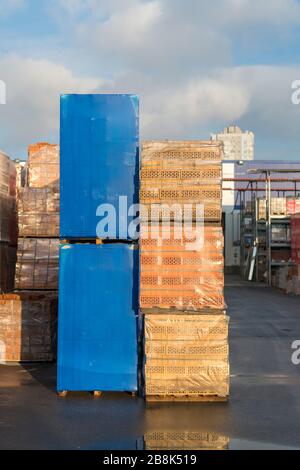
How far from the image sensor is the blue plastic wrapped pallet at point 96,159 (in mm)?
8359

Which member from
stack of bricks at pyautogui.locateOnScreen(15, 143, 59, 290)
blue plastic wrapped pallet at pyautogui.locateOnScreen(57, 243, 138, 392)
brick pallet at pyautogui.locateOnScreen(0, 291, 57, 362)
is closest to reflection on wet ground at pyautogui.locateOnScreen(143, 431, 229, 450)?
blue plastic wrapped pallet at pyautogui.locateOnScreen(57, 243, 138, 392)

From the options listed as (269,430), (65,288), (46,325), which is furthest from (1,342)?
(269,430)

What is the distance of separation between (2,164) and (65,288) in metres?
5.90

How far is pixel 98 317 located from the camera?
8.38 meters

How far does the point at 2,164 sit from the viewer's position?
43.8 feet

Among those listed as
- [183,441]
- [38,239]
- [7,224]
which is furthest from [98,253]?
[7,224]

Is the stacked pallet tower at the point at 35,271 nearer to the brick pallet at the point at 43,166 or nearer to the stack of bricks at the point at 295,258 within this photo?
the brick pallet at the point at 43,166

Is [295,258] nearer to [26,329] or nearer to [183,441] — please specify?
[26,329]

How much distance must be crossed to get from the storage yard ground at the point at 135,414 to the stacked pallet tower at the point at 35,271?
0.45 meters

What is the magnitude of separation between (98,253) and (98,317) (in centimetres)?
91

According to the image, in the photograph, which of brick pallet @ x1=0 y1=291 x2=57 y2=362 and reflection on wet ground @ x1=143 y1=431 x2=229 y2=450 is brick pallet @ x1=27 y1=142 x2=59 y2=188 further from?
reflection on wet ground @ x1=143 y1=431 x2=229 y2=450

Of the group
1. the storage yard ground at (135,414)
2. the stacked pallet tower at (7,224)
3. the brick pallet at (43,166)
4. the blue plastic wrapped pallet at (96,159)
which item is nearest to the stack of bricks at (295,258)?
→ the brick pallet at (43,166)

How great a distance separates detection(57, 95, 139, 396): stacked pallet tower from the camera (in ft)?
27.3

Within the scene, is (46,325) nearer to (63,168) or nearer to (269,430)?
(63,168)
